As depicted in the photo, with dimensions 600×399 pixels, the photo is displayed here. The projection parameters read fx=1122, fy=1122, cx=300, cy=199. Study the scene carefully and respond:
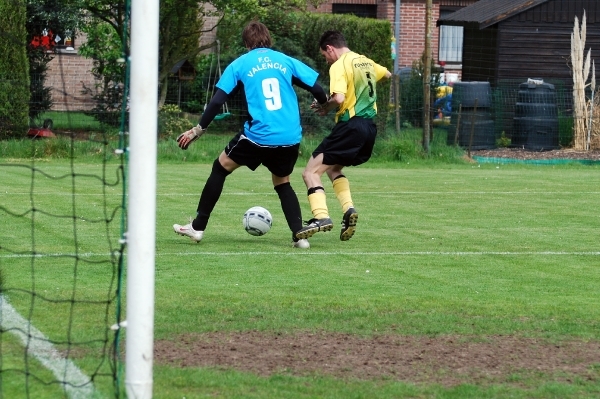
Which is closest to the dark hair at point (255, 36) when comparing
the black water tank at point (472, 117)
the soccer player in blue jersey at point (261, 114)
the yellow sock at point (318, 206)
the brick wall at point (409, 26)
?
the soccer player in blue jersey at point (261, 114)

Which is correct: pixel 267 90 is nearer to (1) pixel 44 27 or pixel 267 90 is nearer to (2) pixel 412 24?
(1) pixel 44 27

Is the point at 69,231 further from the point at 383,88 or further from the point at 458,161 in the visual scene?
the point at 383,88

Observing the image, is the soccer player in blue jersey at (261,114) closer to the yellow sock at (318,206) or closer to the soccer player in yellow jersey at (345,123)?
the yellow sock at (318,206)

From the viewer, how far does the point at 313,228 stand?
962 centimetres

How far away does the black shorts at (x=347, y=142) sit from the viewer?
10.2 m

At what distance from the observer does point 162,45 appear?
23.9m

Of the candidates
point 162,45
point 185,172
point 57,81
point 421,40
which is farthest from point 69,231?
point 421,40

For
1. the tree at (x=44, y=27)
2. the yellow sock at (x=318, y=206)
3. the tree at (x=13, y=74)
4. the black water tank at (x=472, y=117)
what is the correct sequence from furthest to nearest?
the tree at (x=44, y=27)
the black water tank at (x=472, y=117)
the tree at (x=13, y=74)
the yellow sock at (x=318, y=206)

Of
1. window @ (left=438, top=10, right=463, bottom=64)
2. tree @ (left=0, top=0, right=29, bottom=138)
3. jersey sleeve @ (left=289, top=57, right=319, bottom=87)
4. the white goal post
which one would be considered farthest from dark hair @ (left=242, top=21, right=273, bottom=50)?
window @ (left=438, top=10, right=463, bottom=64)

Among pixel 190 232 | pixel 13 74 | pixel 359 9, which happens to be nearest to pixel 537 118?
pixel 13 74

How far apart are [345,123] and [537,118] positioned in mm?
13241

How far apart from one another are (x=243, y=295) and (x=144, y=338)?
2.88m

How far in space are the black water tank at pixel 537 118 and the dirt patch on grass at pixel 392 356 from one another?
17017mm

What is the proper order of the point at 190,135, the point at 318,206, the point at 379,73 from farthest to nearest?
1. the point at 379,73
2. the point at 318,206
3. the point at 190,135
